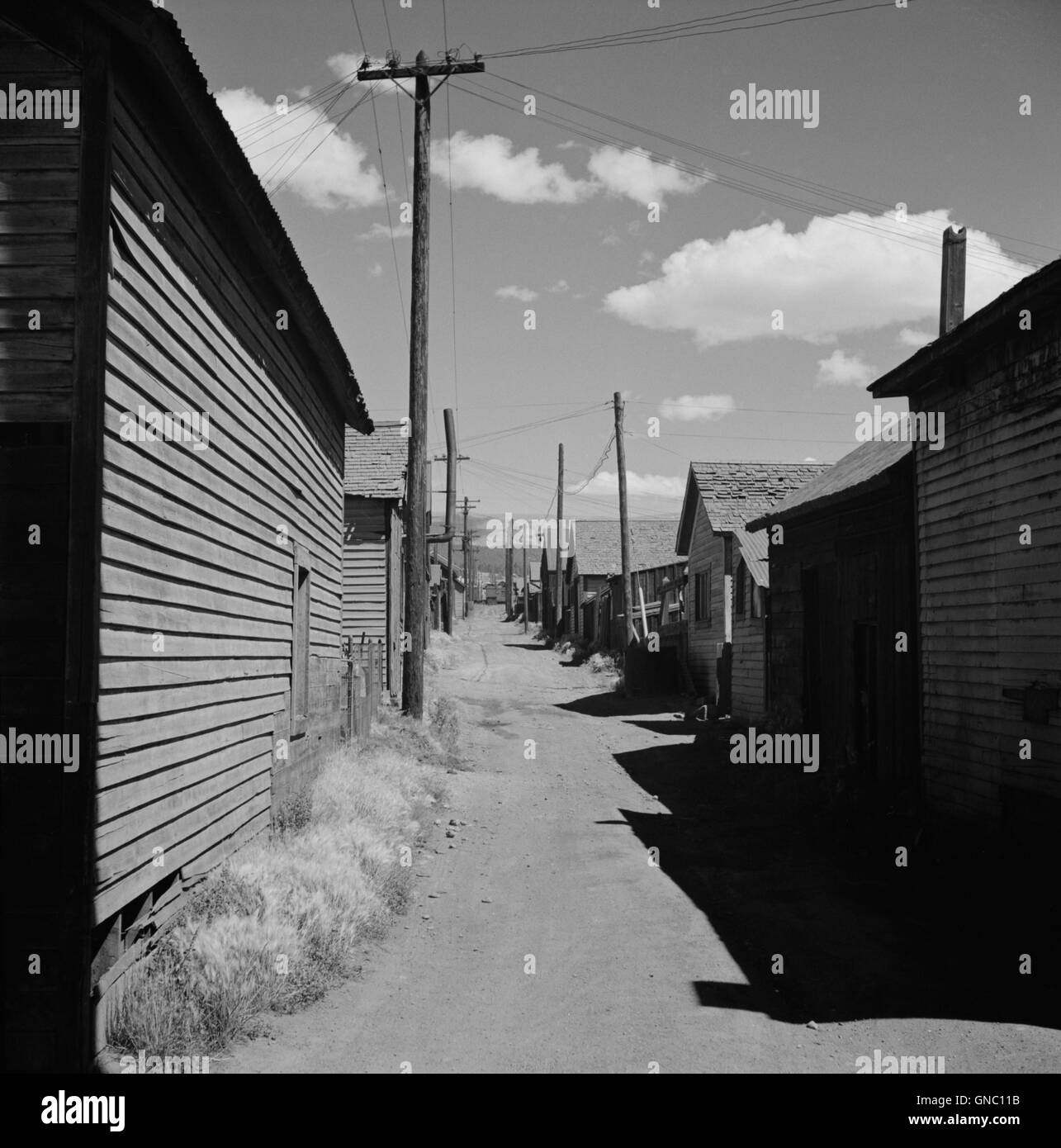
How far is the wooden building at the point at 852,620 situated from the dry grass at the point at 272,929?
19.7 ft

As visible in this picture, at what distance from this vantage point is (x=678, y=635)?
26.7 metres

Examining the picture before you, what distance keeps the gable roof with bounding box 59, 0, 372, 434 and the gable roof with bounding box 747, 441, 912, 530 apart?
6.77 meters

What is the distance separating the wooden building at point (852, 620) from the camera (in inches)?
453

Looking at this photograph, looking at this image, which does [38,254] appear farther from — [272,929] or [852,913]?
[852,913]

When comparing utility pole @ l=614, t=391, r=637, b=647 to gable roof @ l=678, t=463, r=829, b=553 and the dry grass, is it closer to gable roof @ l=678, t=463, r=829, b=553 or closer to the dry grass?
gable roof @ l=678, t=463, r=829, b=553

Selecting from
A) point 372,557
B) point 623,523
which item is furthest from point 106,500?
point 623,523

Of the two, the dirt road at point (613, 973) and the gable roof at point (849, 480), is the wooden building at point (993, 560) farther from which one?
the dirt road at point (613, 973)

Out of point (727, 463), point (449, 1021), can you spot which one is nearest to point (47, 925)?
point (449, 1021)

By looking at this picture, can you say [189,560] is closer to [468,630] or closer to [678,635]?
[678,635]

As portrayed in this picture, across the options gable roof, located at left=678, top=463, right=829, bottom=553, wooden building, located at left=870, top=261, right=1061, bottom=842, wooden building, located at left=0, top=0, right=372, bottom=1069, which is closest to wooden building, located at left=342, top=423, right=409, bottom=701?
gable roof, located at left=678, top=463, right=829, bottom=553

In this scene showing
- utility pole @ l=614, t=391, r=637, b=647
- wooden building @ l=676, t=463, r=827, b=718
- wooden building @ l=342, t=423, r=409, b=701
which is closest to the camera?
wooden building @ l=676, t=463, r=827, b=718

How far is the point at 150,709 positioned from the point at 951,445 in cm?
849

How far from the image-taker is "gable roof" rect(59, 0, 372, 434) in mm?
4988

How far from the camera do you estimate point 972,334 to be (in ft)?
30.4
